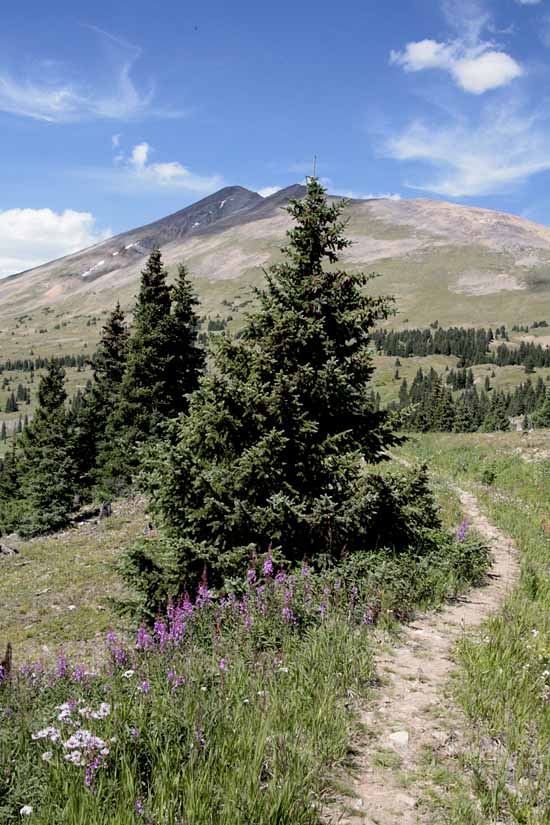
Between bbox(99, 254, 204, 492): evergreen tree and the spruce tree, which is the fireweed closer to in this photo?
the spruce tree

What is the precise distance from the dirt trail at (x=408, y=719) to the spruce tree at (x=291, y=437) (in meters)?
2.14

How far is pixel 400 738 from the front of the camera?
4738 millimetres

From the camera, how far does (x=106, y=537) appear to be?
92.2ft

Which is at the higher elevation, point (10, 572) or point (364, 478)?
point (364, 478)

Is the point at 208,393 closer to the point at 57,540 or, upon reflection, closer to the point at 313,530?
the point at 313,530

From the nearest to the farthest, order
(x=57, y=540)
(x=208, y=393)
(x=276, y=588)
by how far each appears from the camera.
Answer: (x=276, y=588), (x=208, y=393), (x=57, y=540)

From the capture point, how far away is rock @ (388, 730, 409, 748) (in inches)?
184

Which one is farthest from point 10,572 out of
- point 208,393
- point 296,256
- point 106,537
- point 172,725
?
point 172,725

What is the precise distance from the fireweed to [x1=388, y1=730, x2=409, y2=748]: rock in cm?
39

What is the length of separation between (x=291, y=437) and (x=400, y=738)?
6.11 m

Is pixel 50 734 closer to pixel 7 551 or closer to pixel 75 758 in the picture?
pixel 75 758

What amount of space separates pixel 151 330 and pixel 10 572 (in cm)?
1685

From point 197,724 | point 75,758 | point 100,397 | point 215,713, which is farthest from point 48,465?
point 75,758

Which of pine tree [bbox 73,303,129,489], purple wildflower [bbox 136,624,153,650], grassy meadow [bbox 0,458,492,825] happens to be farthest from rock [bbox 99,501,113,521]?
purple wildflower [bbox 136,624,153,650]
